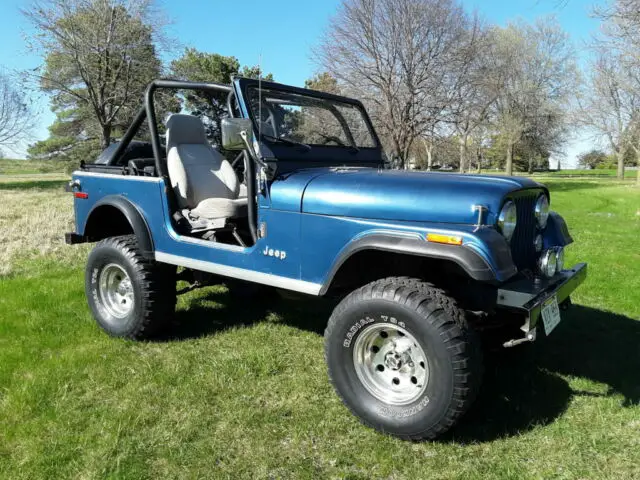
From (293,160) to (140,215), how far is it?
1387mm

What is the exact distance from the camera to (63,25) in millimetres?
16156

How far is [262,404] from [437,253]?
1504 mm

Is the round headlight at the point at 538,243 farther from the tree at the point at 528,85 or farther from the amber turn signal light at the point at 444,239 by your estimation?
the tree at the point at 528,85

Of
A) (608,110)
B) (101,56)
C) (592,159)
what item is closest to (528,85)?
(608,110)

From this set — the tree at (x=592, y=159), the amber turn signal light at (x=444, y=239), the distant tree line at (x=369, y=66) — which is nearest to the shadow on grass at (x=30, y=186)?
the distant tree line at (x=369, y=66)

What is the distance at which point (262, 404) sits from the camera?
321 centimetres

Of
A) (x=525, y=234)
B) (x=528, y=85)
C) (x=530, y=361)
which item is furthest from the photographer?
(x=528, y=85)

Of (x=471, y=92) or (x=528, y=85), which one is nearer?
(x=471, y=92)

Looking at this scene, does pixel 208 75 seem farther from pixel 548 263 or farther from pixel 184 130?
pixel 548 263

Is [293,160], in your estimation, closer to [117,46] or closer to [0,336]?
[0,336]

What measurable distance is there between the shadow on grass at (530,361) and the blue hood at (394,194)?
0.99m

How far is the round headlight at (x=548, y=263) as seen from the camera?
3.12 m

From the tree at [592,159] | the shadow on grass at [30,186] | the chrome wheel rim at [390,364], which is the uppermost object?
the tree at [592,159]

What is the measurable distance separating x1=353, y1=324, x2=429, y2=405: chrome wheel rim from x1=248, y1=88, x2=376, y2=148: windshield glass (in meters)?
1.57
